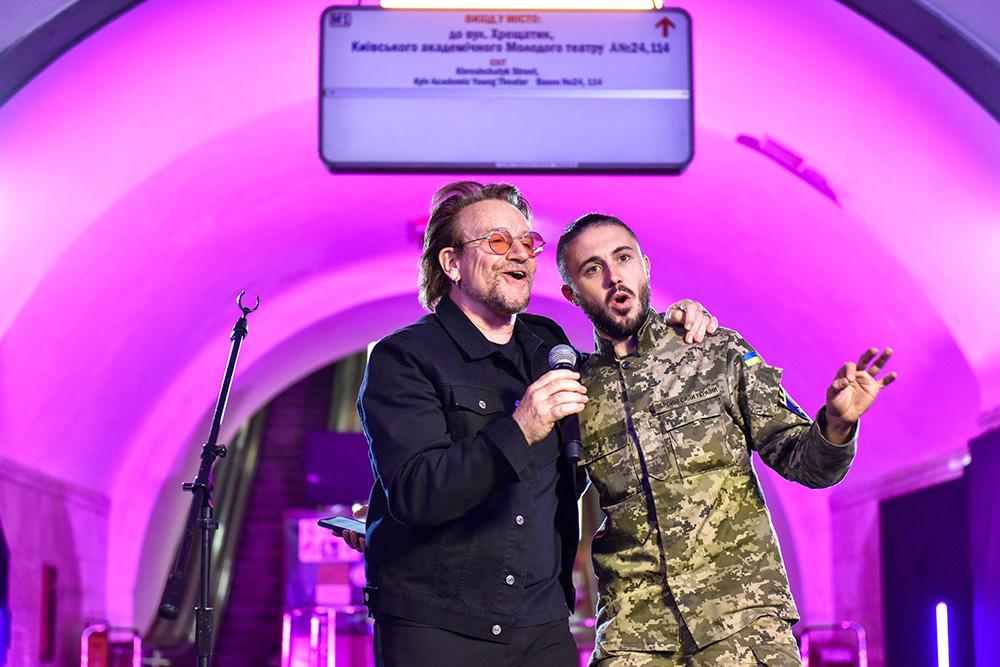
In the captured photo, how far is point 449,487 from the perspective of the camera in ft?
8.13

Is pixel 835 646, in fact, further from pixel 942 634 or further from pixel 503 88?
pixel 503 88

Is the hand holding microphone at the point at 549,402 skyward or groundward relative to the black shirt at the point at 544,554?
skyward

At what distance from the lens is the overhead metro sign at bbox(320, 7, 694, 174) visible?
14.1 feet

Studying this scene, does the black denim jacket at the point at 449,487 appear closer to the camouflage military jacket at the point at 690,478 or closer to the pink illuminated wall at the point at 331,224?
the camouflage military jacket at the point at 690,478

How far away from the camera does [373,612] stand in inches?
108

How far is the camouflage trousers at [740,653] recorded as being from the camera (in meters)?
2.77

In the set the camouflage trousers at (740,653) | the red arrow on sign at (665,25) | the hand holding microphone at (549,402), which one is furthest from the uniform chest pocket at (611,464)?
the red arrow on sign at (665,25)

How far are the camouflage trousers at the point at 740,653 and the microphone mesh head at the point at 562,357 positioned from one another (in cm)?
77

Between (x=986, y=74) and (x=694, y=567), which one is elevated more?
(x=986, y=74)

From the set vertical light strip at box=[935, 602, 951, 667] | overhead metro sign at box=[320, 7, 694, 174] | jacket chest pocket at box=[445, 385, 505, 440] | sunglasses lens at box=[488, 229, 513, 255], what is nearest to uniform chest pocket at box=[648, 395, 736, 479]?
jacket chest pocket at box=[445, 385, 505, 440]

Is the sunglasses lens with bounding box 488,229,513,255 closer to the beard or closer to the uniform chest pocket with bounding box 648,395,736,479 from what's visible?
the beard

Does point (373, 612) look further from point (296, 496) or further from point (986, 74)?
point (296, 496)

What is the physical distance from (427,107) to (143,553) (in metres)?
5.19

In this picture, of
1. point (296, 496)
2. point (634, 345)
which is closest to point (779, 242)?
point (634, 345)
